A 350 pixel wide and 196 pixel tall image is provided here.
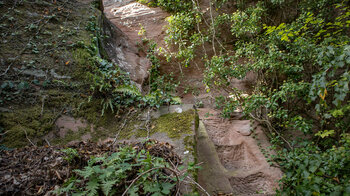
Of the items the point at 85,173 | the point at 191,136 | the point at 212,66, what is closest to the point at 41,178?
the point at 85,173

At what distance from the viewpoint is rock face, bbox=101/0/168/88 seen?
6.48 m

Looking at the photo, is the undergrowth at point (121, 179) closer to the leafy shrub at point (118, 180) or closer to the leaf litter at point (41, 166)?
the leafy shrub at point (118, 180)

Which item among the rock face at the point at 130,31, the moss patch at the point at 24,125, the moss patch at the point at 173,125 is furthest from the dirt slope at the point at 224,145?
the moss patch at the point at 24,125

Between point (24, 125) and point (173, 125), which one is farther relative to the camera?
point (173, 125)

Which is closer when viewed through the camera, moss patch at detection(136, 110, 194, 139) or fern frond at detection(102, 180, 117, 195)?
fern frond at detection(102, 180, 117, 195)

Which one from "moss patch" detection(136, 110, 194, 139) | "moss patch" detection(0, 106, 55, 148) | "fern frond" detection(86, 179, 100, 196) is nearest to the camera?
"fern frond" detection(86, 179, 100, 196)

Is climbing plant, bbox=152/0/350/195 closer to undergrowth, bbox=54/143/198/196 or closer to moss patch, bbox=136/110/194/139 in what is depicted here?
moss patch, bbox=136/110/194/139

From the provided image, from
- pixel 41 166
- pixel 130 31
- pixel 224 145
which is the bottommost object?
pixel 224 145

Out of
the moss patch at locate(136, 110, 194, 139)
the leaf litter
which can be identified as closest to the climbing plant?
the moss patch at locate(136, 110, 194, 139)

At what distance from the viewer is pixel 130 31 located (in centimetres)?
833

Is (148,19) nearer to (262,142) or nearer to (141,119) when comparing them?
(141,119)

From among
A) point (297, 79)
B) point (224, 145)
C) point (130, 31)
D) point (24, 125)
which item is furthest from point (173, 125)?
point (130, 31)

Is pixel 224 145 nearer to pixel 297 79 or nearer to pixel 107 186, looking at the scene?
pixel 297 79

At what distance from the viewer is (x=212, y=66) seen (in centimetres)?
504
